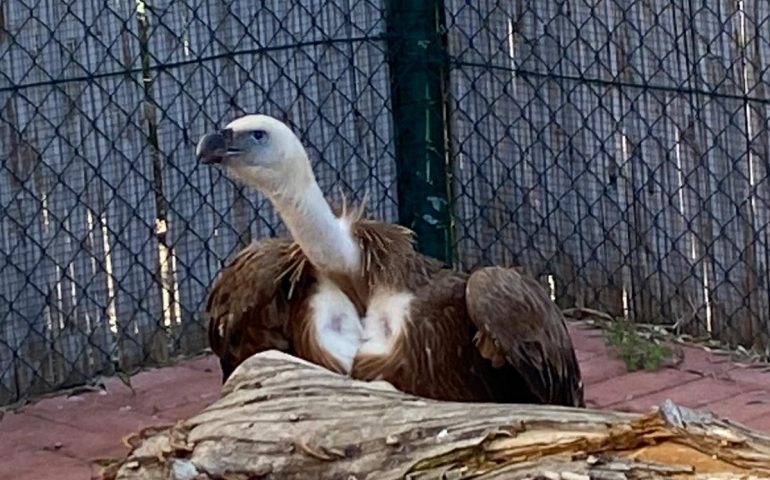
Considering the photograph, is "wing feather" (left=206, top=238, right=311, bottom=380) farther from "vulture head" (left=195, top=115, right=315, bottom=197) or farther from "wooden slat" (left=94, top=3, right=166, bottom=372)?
"wooden slat" (left=94, top=3, right=166, bottom=372)

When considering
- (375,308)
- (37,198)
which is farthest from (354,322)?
(37,198)

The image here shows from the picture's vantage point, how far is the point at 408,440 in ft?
9.91

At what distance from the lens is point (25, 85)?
19.0 ft

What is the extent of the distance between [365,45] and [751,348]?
1773mm

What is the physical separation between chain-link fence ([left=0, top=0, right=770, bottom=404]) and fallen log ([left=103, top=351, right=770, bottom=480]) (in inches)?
103

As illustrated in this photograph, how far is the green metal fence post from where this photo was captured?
645 centimetres

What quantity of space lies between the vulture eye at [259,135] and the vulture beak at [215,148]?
0.06m

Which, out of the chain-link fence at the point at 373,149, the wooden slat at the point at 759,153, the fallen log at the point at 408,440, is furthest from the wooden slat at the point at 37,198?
the fallen log at the point at 408,440

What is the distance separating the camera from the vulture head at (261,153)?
14.7ft

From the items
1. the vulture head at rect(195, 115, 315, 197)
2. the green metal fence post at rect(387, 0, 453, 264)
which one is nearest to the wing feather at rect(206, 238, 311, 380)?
the vulture head at rect(195, 115, 315, 197)

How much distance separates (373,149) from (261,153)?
2107mm

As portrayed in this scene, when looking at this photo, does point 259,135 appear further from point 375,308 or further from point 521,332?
point 521,332

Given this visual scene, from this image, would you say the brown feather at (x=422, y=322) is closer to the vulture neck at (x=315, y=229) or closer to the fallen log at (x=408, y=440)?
the vulture neck at (x=315, y=229)

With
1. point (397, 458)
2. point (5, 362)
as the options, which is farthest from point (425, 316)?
point (5, 362)
